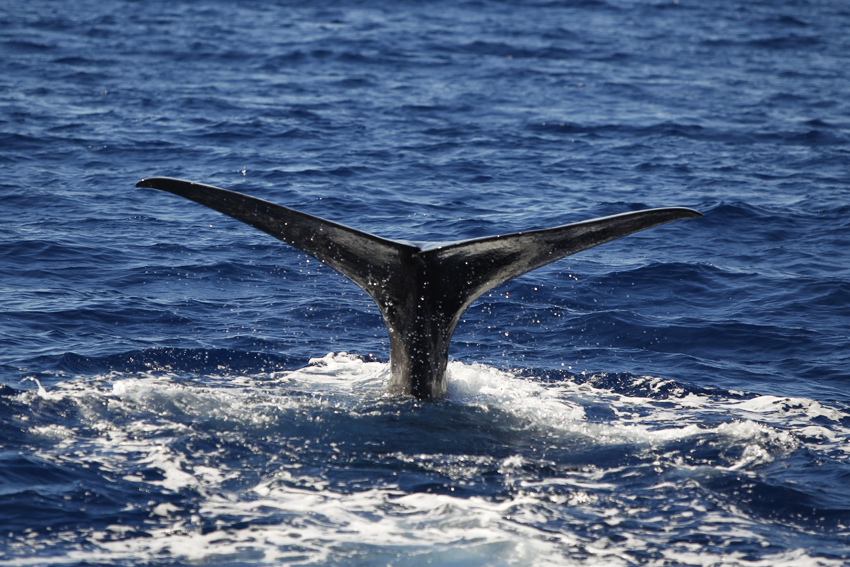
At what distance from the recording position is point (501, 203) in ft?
50.3

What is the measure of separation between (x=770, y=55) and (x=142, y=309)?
2697cm

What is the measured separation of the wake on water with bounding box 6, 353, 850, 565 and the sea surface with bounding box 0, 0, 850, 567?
0.08 feet

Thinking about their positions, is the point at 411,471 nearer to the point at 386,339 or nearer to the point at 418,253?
the point at 418,253

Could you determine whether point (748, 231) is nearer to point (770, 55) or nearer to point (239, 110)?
point (239, 110)

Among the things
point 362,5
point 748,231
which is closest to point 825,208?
point 748,231

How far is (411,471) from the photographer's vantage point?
6.65m

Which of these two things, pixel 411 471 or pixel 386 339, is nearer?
pixel 411 471

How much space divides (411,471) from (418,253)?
1588 millimetres

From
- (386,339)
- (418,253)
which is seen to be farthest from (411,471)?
(386,339)

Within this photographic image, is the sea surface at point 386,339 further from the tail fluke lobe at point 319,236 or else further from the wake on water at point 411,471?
the tail fluke lobe at point 319,236

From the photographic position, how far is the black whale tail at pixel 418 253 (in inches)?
256

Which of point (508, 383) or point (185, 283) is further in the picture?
point (185, 283)

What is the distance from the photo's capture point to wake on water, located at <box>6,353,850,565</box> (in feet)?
19.0

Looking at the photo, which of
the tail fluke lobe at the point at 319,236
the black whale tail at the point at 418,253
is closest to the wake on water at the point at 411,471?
the black whale tail at the point at 418,253
